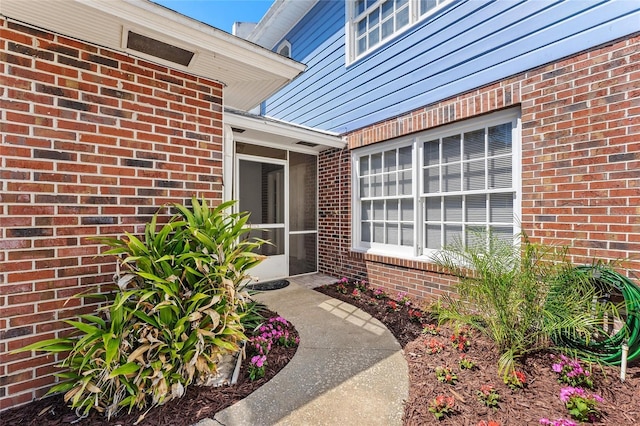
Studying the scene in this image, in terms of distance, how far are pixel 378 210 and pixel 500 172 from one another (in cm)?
204

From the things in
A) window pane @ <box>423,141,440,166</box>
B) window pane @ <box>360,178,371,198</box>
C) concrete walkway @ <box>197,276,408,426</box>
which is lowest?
concrete walkway @ <box>197,276,408,426</box>

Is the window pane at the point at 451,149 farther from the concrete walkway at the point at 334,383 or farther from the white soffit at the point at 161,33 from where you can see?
the concrete walkway at the point at 334,383

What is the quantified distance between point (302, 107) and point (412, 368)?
20.5 feet

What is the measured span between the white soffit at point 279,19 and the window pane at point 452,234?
5872mm

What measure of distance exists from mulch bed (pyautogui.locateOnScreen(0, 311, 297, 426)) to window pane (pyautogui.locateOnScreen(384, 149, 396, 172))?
3.78m

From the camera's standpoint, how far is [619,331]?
2367 millimetres

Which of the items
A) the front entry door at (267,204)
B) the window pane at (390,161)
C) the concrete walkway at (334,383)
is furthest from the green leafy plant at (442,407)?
the front entry door at (267,204)

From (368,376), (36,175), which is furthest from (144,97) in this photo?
(368,376)

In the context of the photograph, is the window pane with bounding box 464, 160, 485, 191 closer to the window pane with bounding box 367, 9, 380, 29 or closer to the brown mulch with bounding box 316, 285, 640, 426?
the brown mulch with bounding box 316, 285, 640, 426

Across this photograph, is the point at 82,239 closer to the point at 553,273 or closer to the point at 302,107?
the point at 553,273

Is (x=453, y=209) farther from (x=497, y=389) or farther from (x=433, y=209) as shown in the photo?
(x=497, y=389)

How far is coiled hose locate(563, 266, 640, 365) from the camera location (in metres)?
2.29

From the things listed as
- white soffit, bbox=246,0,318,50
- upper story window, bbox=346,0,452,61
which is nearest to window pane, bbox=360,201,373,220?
upper story window, bbox=346,0,452,61

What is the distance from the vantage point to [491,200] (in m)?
3.62
